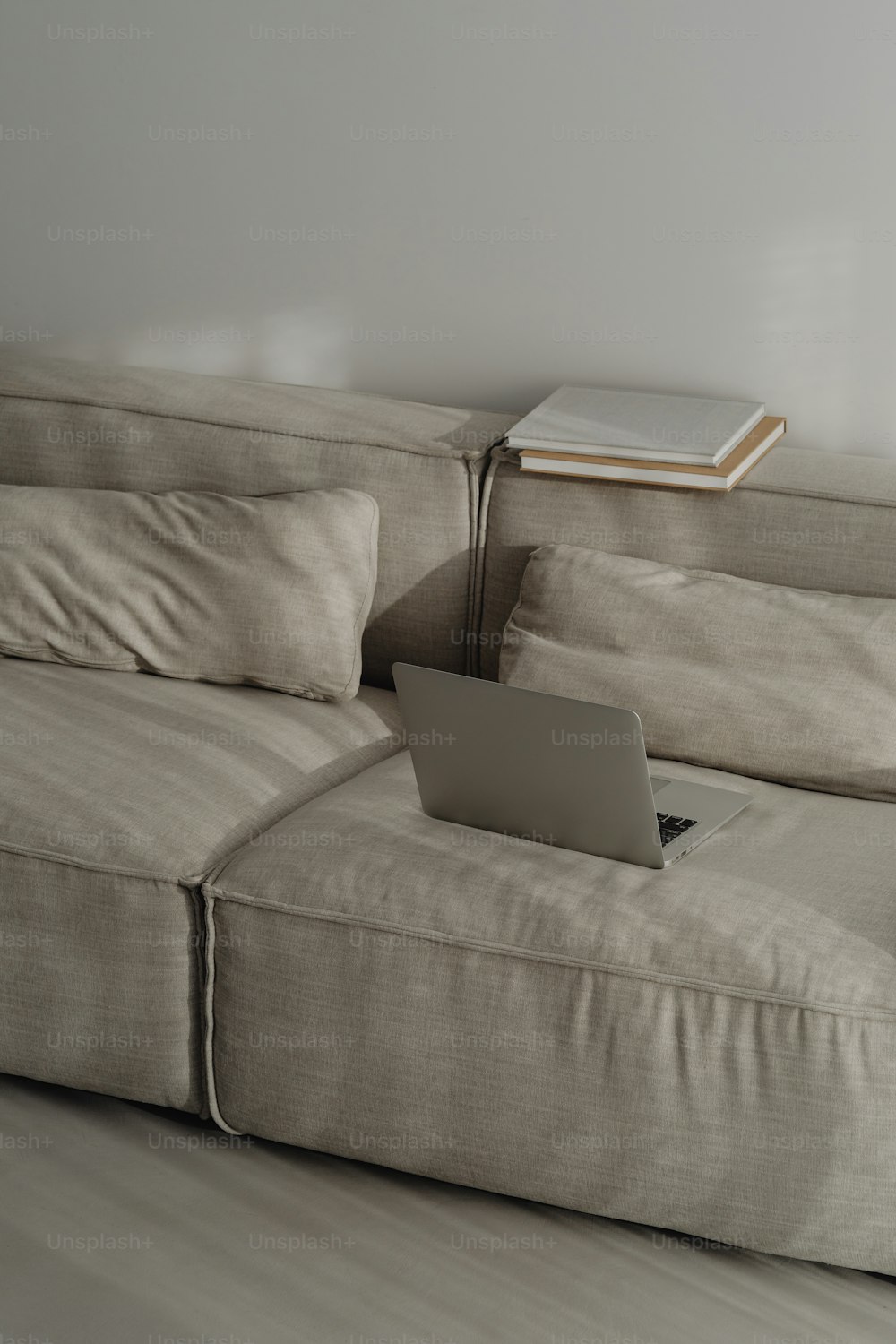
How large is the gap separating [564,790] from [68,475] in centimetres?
126

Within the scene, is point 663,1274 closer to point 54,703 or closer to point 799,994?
point 799,994

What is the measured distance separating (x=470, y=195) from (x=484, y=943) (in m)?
1.45

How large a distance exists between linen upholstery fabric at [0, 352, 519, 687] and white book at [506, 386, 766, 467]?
12 cm

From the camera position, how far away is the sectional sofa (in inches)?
58.7

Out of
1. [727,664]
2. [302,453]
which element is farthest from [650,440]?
[302,453]

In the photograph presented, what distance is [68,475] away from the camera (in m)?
2.48

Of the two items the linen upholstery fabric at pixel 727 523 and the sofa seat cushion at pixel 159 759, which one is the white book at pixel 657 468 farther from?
the sofa seat cushion at pixel 159 759

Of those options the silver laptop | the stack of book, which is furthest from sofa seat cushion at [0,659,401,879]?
the stack of book

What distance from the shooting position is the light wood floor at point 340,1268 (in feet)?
4.84

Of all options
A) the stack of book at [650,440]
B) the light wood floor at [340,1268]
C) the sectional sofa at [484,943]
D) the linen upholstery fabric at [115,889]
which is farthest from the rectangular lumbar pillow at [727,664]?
the light wood floor at [340,1268]

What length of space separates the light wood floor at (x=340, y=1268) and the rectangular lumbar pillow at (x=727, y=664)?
2.14ft

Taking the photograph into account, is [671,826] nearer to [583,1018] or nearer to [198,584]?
[583,1018]

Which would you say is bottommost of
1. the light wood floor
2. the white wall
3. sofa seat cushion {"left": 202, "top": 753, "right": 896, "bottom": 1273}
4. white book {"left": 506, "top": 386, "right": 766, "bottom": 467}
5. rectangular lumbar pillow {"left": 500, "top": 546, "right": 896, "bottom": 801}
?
the light wood floor

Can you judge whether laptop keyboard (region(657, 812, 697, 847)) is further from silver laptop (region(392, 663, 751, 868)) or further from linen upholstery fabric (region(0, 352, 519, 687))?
linen upholstery fabric (region(0, 352, 519, 687))
